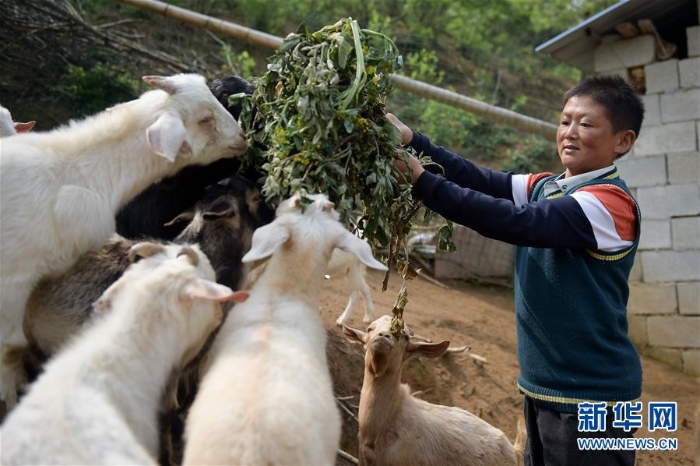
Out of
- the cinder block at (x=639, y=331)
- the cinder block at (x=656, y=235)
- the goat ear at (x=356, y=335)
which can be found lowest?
the cinder block at (x=639, y=331)

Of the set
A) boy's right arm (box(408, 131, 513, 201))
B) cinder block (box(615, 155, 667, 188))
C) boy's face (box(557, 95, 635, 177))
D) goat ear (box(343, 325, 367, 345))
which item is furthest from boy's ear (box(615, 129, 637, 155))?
cinder block (box(615, 155, 667, 188))

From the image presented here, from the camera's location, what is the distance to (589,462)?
3879 millimetres

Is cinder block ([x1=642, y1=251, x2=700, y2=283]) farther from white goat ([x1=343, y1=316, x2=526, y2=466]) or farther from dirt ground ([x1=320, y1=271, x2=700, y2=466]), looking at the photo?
white goat ([x1=343, y1=316, x2=526, y2=466])

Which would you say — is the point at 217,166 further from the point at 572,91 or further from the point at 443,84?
the point at 443,84

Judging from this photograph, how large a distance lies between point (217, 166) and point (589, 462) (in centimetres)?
249

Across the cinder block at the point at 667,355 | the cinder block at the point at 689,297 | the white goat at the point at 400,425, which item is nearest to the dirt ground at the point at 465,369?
the cinder block at the point at 667,355

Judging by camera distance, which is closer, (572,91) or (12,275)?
(12,275)

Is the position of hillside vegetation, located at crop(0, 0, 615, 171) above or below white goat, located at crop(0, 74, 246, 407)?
above

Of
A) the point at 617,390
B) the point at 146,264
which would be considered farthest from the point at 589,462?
the point at 146,264

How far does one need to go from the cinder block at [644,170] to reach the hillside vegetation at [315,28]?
4.17 m

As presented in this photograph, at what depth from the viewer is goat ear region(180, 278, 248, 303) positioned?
2893mm

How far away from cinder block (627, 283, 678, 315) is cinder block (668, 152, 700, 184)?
4.42 ft

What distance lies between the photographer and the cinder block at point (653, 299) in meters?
10.1

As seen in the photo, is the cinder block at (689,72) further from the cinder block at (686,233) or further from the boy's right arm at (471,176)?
the boy's right arm at (471,176)
